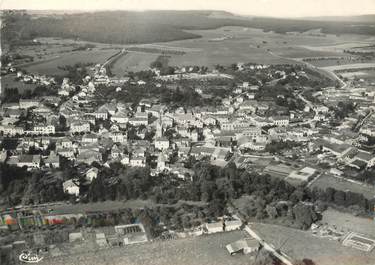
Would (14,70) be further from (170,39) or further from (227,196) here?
(227,196)

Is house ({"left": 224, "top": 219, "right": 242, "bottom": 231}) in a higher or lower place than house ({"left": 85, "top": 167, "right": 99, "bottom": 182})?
lower

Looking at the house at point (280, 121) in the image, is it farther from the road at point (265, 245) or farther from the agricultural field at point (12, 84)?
the agricultural field at point (12, 84)

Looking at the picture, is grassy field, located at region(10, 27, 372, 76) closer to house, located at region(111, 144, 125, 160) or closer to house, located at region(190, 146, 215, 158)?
house, located at region(111, 144, 125, 160)

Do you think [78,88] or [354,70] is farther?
[354,70]

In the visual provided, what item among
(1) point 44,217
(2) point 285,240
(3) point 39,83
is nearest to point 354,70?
(3) point 39,83

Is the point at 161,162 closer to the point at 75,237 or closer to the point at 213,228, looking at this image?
the point at 213,228

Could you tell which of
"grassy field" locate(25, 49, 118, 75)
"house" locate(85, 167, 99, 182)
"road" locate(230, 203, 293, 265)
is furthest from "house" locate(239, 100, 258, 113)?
"grassy field" locate(25, 49, 118, 75)
